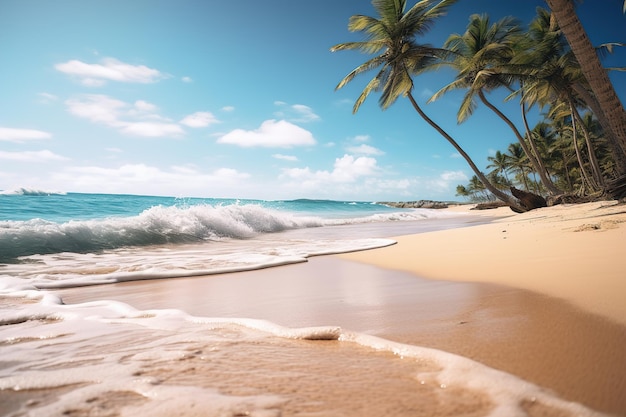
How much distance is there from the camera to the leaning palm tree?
52.2 feet

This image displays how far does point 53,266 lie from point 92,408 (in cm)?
627

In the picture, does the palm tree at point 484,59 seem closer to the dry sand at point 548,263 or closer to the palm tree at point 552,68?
the palm tree at point 552,68

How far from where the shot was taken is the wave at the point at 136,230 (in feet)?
25.7

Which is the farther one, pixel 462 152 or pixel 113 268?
pixel 462 152

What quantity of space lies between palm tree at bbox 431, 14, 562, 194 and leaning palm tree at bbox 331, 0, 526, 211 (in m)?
2.11

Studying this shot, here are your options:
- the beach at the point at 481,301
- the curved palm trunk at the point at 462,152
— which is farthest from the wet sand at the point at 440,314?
the curved palm trunk at the point at 462,152

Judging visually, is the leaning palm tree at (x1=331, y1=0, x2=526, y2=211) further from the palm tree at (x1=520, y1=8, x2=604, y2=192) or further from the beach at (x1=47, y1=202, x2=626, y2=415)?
the beach at (x1=47, y1=202, x2=626, y2=415)

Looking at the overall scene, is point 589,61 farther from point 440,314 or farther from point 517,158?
point 517,158

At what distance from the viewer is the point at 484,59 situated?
17.8 m

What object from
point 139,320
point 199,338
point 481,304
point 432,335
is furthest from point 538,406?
point 139,320

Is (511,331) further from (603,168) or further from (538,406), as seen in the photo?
(603,168)

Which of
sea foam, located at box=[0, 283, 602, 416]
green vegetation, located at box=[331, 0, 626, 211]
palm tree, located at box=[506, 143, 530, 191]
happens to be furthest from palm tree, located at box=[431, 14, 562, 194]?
palm tree, located at box=[506, 143, 530, 191]

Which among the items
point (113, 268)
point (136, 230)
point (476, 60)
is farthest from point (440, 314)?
point (476, 60)

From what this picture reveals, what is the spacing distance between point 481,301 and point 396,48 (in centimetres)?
1671
